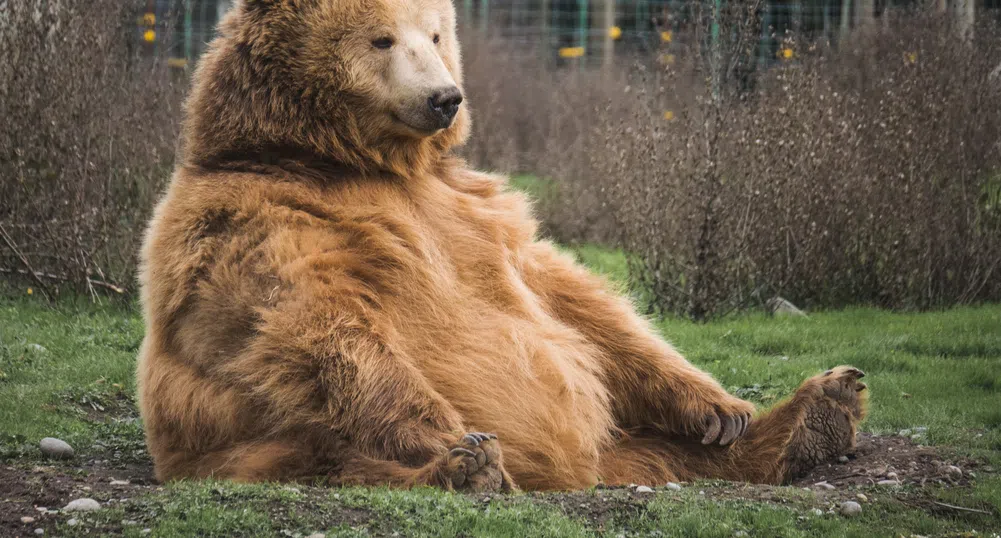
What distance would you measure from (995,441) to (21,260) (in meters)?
6.55

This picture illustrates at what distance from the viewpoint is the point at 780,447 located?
4.77m

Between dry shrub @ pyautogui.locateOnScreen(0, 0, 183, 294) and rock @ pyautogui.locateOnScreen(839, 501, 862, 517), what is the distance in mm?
5971

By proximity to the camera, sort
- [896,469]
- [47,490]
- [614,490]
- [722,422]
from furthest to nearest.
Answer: [722,422] < [896,469] < [614,490] < [47,490]

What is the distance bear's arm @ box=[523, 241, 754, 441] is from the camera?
16.0 ft

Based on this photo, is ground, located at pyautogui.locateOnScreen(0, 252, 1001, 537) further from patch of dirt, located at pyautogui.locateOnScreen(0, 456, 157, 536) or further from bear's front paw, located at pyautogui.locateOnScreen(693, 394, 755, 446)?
bear's front paw, located at pyautogui.locateOnScreen(693, 394, 755, 446)

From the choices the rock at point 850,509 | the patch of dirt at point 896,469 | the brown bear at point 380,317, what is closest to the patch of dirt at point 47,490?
the brown bear at point 380,317

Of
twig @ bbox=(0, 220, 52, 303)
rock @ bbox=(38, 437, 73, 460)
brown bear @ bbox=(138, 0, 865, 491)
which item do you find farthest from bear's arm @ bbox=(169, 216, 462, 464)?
twig @ bbox=(0, 220, 52, 303)

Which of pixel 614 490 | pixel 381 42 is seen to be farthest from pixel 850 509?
pixel 381 42

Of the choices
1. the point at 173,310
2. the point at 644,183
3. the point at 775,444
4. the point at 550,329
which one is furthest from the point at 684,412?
the point at 644,183

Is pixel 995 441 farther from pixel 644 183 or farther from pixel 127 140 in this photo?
pixel 127 140

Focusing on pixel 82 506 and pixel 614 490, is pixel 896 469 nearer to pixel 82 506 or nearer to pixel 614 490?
pixel 614 490

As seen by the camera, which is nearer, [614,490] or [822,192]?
[614,490]

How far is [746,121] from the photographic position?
350 inches

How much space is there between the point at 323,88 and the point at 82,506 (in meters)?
1.80
